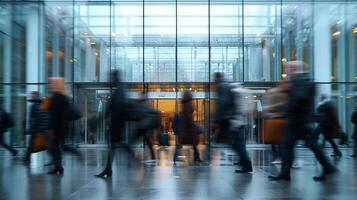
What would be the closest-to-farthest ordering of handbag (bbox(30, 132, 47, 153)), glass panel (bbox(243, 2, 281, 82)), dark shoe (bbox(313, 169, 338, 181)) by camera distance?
dark shoe (bbox(313, 169, 338, 181)) < handbag (bbox(30, 132, 47, 153)) < glass panel (bbox(243, 2, 281, 82))

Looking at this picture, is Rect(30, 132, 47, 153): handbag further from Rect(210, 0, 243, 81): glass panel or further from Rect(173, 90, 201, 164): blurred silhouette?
Rect(210, 0, 243, 81): glass panel

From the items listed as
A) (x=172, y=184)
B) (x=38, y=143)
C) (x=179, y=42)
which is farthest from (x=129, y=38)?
(x=172, y=184)

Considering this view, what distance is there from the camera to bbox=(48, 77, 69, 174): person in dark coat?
959cm

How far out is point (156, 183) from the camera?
8250mm

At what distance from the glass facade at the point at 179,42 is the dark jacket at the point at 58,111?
12.1 m

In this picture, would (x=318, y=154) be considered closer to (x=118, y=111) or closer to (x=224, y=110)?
(x=224, y=110)

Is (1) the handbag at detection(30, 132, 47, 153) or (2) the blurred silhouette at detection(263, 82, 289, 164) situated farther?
(1) the handbag at detection(30, 132, 47, 153)

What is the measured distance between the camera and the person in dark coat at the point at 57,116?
9586 mm

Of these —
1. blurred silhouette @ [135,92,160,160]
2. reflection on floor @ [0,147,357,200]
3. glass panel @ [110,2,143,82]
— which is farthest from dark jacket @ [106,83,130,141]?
glass panel @ [110,2,143,82]

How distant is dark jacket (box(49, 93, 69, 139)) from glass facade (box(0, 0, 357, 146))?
39.8 ft

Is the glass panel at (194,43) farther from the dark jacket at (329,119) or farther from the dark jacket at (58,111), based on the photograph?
the dark jacket at (58,111)

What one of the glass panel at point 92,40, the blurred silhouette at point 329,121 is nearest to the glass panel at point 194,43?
the glass panel at point 92,40

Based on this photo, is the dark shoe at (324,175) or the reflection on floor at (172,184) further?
the dark shoe at (324,175)

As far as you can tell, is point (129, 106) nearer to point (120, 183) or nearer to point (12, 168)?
point (120, 183)
